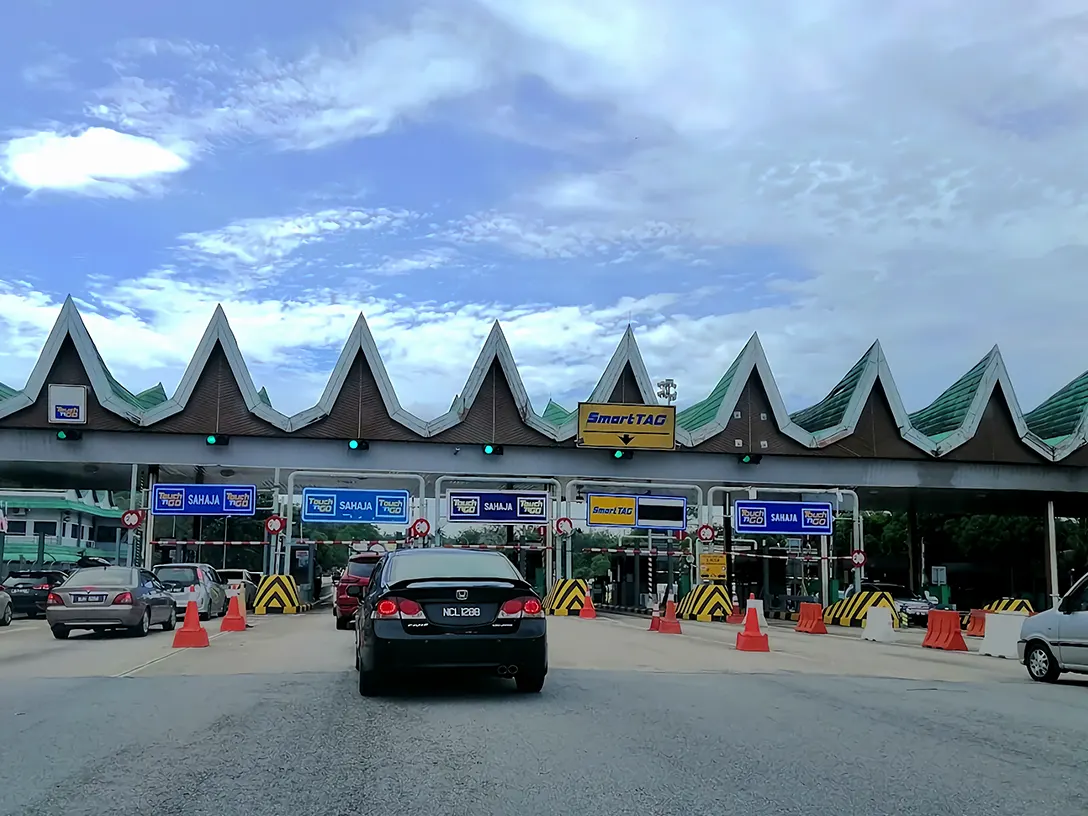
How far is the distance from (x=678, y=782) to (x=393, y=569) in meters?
4.99

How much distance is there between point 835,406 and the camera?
3916 cm

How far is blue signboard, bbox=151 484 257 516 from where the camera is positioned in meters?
32.8

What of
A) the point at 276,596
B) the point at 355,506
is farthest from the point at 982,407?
the point at 276,596

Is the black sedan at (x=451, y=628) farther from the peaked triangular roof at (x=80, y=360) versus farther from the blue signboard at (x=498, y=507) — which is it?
the peaked triangular roof at (x=80, y=360)

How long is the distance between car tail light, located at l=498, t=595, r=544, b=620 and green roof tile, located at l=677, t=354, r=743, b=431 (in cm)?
2675

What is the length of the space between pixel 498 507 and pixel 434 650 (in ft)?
76.4

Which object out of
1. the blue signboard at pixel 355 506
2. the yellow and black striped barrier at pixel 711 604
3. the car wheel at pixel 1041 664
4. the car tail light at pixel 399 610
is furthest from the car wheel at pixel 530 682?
the blue signboard at pixel 355 506

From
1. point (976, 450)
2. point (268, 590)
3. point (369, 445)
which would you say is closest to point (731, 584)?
point (976, 450)

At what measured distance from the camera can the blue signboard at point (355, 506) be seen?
3288 centimetres

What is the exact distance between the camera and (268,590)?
32.0 meters

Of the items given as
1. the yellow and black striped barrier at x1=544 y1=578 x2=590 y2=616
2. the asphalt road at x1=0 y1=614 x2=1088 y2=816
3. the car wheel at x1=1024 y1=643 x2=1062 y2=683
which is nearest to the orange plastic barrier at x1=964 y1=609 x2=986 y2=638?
the yellow and black striped barrier at x1=544 y1=578 x2=590 y2=616

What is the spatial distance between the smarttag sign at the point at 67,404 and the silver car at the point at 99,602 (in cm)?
1383

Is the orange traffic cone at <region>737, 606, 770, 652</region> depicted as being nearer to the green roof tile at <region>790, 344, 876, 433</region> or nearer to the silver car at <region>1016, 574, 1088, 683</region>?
the silver car at <region>1016, 574, 1088, 683</region>

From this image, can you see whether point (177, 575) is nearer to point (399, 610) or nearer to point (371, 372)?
point (371, 372)
